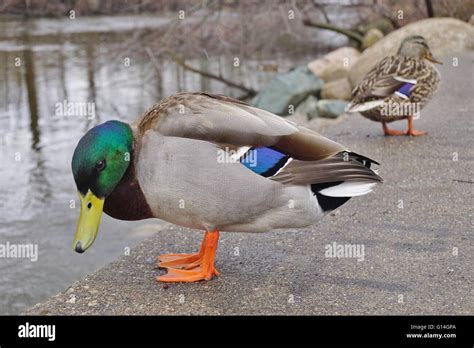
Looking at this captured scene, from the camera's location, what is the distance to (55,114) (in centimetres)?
993

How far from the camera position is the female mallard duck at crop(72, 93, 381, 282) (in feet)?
8.64

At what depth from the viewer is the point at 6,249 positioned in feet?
18.1

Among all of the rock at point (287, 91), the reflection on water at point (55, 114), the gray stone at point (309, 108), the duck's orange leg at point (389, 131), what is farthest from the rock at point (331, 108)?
the duck's orange leg at point (389, 131)

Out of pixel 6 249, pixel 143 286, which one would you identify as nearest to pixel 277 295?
pixel 143 286

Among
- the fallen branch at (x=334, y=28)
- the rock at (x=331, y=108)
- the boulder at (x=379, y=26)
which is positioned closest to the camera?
the rock at (x=331, y=108)

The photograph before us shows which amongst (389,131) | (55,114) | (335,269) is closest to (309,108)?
(389,131)

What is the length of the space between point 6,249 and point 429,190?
3.48m

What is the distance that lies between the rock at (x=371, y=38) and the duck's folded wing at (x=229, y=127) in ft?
36.0

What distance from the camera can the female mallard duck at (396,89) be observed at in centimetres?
539

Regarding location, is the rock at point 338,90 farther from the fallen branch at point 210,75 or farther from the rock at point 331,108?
the fallen branch at point 210,75

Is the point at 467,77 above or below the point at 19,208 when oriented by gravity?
above

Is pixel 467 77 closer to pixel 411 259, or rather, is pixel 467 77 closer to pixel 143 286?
pixel 411 259

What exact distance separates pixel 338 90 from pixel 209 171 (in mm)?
7380

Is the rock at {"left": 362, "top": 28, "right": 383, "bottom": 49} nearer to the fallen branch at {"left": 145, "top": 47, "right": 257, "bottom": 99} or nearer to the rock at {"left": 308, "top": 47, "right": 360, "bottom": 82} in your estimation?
the rock at {"left": 308, "top": 47, "right": 360, "bottom": 82}
